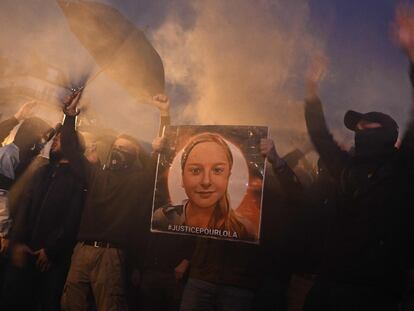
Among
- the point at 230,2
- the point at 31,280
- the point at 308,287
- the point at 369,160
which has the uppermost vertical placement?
the point at 230,2

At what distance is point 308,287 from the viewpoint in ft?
10.3

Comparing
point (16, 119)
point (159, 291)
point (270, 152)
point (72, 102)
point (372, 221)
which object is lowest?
point (159, 291)

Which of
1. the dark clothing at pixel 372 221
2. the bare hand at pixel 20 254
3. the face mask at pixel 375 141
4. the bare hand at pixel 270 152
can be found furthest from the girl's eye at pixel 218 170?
the bare hand at pixel 20 254

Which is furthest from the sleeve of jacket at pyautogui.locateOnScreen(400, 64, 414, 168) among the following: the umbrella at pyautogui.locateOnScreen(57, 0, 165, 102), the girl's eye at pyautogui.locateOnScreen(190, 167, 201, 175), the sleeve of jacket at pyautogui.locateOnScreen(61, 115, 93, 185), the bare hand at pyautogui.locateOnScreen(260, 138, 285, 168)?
the sleeve of jacket at pyautogui.locateOnScreen(61, 115, 93, 185)

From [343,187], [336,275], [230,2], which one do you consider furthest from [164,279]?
[230,2]

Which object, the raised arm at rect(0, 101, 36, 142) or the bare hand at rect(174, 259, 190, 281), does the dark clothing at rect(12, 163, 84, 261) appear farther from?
the bare hand at rect(174, 259, 190, 281)

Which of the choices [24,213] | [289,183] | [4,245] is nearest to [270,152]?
[289,183]

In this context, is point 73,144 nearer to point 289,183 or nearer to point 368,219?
point 289,183

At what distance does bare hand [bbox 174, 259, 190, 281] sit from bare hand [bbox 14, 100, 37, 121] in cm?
260

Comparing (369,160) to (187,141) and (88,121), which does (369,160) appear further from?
(88,121)

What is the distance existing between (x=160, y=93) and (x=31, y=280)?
2.32 metres

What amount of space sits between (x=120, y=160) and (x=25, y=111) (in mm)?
1545

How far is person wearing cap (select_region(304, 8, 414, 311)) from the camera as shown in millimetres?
2947

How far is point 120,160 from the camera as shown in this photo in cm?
400
